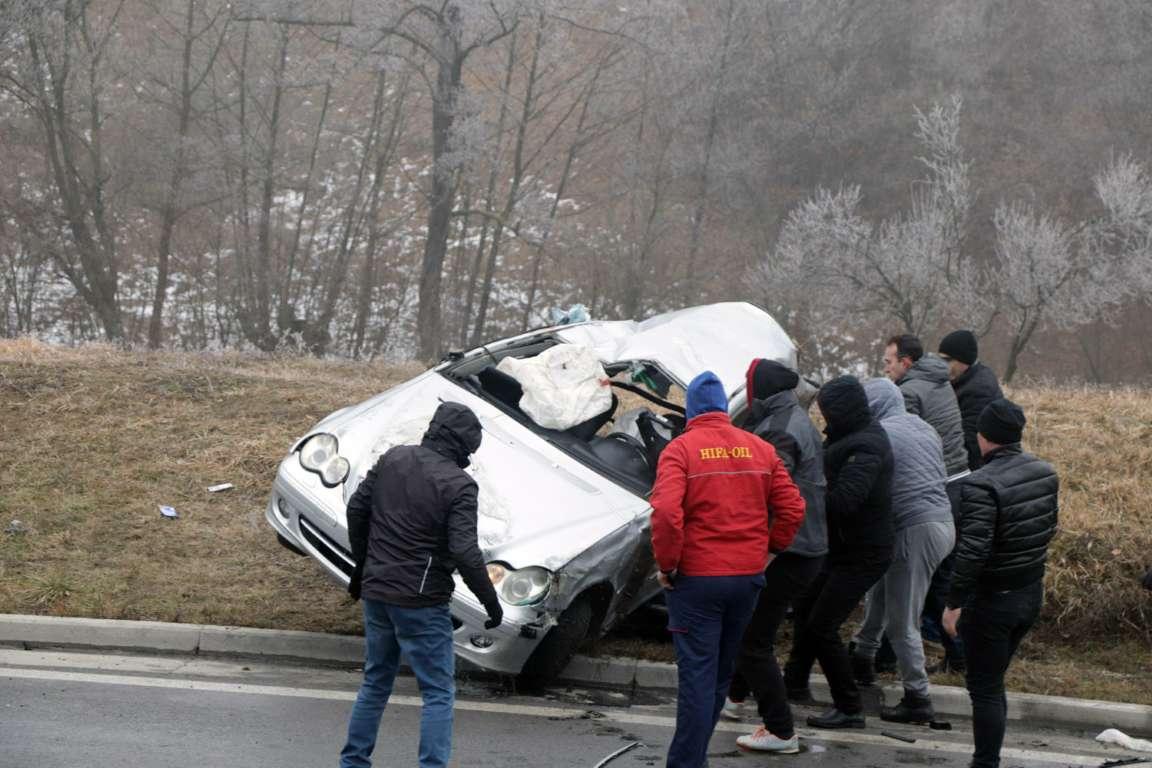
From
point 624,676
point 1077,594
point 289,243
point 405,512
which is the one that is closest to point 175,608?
point 624,676

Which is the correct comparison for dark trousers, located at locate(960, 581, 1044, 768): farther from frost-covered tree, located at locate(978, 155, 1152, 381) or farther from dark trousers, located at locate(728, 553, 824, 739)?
frost-covered tree, located at locate(978, 155, 1152, 381)

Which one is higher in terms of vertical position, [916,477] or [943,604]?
[916,477]

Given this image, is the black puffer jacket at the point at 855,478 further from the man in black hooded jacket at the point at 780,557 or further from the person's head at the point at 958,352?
the person's head at the point at 958,352

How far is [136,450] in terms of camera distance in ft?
32.8

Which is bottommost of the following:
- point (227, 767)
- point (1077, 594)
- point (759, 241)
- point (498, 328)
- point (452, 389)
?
point (227, 767)

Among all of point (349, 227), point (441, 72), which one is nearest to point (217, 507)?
point (441, 72)

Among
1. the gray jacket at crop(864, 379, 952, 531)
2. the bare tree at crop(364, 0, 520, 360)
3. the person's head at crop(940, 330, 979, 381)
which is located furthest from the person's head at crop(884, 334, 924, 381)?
the bare tree at crop(364, 0, 520, 360)

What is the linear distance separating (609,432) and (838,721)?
90.7 inches

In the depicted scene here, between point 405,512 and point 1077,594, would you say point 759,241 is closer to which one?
point 1077,594

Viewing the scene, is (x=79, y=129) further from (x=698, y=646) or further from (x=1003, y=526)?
(x=1003, y=526)

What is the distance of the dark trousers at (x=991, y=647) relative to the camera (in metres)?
5.29

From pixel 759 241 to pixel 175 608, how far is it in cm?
3081

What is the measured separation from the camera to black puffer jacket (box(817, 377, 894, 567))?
19.9ft

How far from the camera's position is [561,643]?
6488mm
